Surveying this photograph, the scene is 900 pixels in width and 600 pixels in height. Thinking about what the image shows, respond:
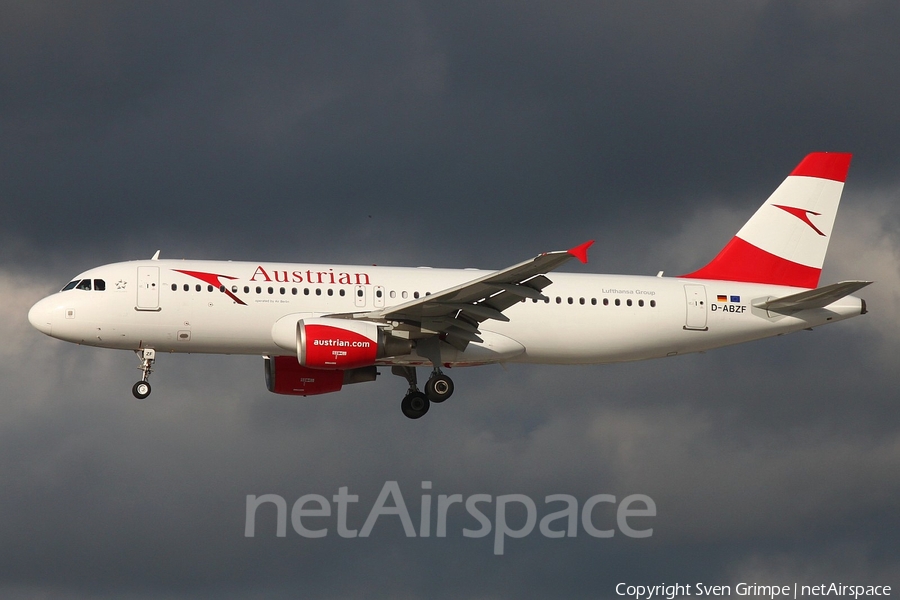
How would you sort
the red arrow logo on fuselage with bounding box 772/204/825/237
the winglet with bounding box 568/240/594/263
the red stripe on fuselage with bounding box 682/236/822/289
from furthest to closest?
the red arrow logo on fuselage with bounding box 772/204/825/237 → the red stripe on fuselage with bounding box 682/236/822/289 → the winglet with bounding box 568/240/594/263

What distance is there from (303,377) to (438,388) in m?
5.43

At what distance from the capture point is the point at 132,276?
150 ft

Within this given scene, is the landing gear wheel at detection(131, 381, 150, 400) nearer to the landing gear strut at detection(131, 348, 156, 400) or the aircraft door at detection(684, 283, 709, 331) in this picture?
the landing gear strut at detection(131, 348, 156, 400)

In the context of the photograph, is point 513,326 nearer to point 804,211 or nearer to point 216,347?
point 216,347

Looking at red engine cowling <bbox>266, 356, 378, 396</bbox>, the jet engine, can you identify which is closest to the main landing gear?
red engine cowling <bbox>266, 356, 378, 396</bbox>

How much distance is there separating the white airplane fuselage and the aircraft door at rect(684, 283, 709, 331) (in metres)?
0.04

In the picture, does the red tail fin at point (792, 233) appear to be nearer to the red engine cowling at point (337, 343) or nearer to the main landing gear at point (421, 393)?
the main landing gear at point (421, 393)


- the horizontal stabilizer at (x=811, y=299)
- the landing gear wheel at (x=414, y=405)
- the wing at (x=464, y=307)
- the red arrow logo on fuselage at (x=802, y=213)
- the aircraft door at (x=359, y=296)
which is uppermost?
the red arrow logo on fuselage at (x=802, y=213)

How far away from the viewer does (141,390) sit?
4616 cm

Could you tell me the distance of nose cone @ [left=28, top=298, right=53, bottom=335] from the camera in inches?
1790

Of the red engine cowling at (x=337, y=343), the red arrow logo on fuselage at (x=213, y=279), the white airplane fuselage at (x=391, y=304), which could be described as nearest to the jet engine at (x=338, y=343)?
the red engine cowling at (x=337, y=343)

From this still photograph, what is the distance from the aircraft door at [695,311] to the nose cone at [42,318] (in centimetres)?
2225

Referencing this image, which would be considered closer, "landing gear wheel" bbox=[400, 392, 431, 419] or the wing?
Result: the wing

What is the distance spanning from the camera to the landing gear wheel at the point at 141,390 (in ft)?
151
